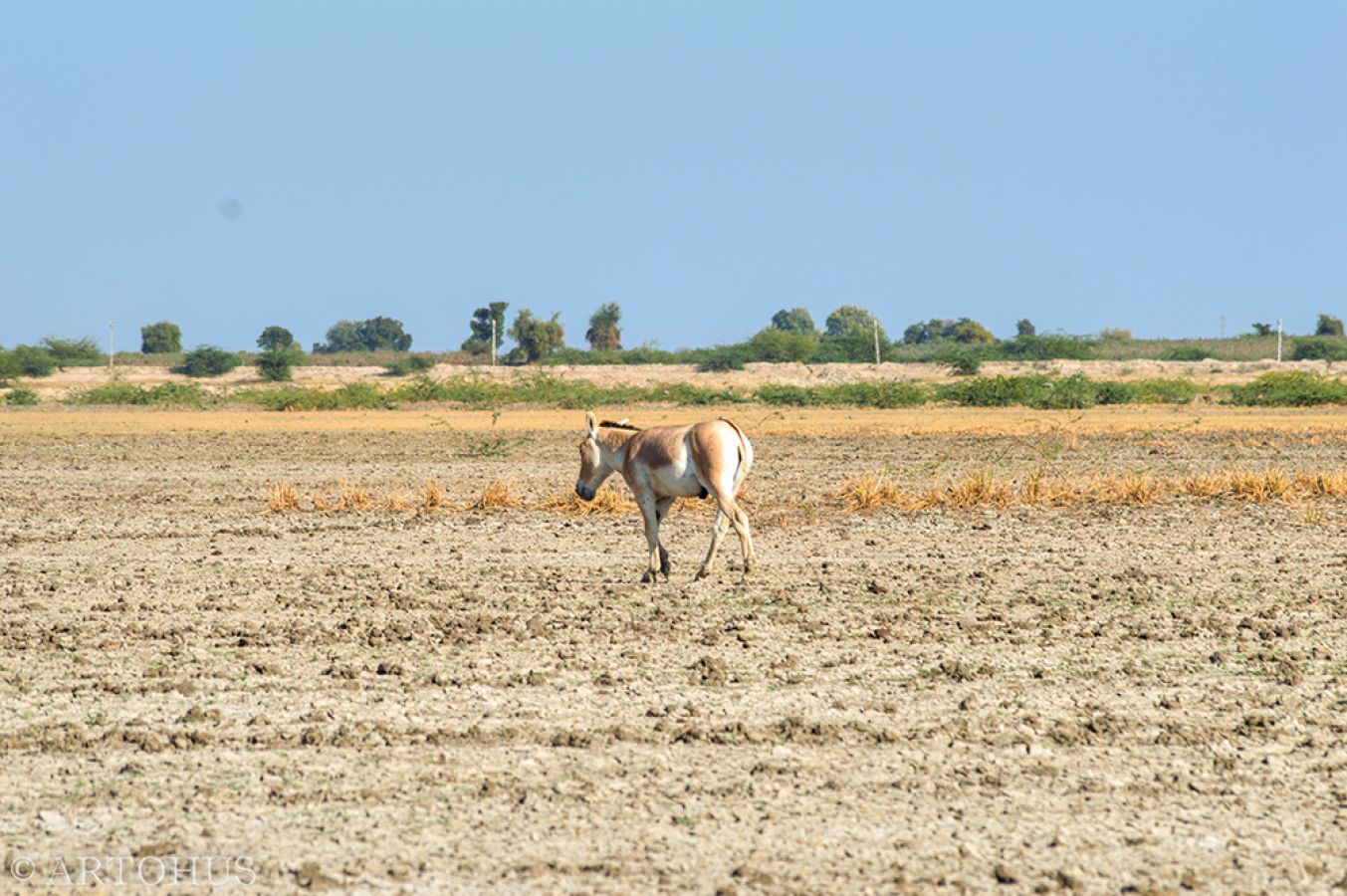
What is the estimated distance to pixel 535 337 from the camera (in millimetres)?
105938

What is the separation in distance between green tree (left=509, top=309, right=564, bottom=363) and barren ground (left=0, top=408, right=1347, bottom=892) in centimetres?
8607

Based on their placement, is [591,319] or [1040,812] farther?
[591,319]

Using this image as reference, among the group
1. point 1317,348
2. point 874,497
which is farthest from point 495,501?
point 1317,348

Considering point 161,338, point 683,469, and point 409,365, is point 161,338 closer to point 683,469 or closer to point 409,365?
point 409,365

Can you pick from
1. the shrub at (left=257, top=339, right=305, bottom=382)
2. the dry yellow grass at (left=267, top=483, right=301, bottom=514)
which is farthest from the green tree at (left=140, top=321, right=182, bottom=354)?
the dry yellow grass at (left=267, top=483, right=301, bottom=514)

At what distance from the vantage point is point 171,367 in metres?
102

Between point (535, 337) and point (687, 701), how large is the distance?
3824 inches

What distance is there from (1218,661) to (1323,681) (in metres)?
0.77

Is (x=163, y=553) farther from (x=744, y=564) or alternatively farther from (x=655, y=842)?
(x=655, y=842)

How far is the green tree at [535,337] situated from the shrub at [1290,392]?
171ft

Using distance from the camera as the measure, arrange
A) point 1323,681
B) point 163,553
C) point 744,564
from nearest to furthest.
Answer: point 1323,681 → point 744,564 → point 163,553

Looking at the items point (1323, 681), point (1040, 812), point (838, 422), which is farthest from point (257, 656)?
point (838, 422)

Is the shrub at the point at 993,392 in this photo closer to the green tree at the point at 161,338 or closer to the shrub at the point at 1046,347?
the shrub at the point at 1046,347

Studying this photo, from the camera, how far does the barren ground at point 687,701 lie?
680 cm
